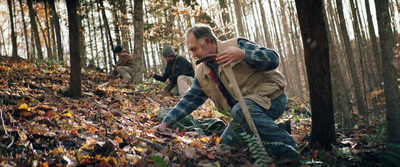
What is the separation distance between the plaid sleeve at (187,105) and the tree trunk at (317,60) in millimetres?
1195

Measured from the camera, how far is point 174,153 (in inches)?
79.7

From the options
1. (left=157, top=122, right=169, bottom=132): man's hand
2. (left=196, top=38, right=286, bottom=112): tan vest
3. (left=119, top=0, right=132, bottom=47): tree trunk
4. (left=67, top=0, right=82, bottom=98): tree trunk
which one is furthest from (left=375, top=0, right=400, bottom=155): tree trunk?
(left=119, top=0, right=132, bottom=47): tree trunk

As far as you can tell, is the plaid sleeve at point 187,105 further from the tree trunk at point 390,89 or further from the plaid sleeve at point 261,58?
the tree trunk at point 390,89

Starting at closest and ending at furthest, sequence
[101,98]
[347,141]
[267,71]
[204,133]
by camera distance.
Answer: [267,71], [347,141], [204,133], [101,98]

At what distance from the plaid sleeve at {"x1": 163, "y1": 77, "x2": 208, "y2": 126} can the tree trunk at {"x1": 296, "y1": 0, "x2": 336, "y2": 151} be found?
120 cm

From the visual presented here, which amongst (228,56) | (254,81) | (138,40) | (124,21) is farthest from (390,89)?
(124,21)

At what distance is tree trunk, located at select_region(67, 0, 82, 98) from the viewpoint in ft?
10.6

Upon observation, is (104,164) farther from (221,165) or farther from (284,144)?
(284,144)

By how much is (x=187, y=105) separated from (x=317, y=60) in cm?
143

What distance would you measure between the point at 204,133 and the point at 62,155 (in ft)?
5.70

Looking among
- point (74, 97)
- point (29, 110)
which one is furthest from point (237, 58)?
point (74, 97)

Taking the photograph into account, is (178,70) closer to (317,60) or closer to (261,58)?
(261,58)

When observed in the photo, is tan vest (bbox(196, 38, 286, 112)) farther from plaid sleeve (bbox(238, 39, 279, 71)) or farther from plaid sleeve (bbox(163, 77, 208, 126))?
plaid sleeve (bbox(163, 77, 208, 126))

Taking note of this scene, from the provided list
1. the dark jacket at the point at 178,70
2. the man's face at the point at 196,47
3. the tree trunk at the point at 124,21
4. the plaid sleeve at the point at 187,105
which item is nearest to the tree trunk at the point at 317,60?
the man's face at the point at 196,47
